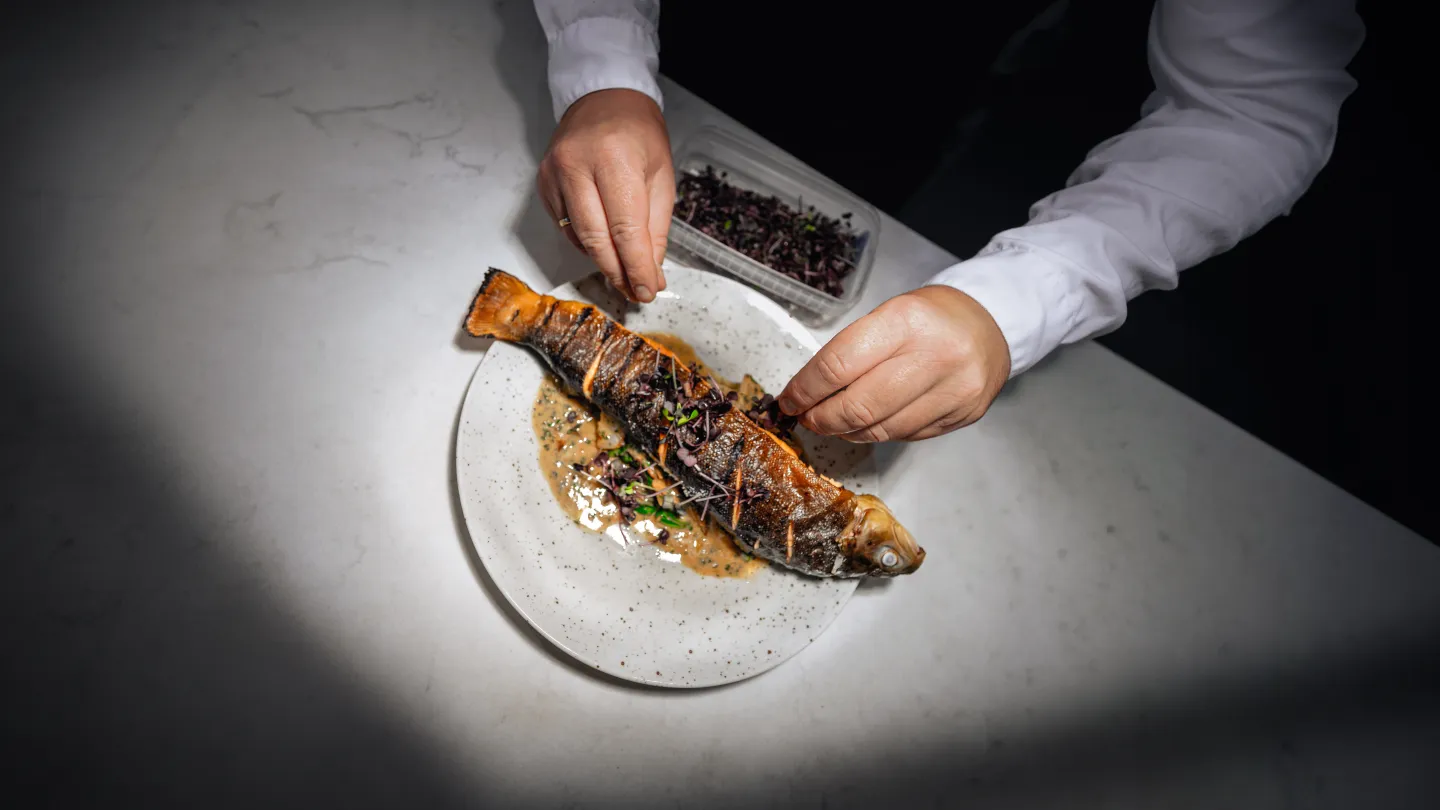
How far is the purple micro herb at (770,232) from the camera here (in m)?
2.08

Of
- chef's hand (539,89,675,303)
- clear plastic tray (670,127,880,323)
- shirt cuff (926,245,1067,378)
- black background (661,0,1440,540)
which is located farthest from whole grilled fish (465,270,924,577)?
black background (661,0,1440,540)

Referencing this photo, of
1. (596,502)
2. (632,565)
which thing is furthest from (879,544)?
(596,502)

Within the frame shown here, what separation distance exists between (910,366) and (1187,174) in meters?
0.76

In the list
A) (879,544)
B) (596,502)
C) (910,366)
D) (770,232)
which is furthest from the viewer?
(770,232)

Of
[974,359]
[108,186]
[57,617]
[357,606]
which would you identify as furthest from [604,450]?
[108,186]

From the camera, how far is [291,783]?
6.11 ft

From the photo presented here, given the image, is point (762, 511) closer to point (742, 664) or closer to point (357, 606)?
point (742, 664)

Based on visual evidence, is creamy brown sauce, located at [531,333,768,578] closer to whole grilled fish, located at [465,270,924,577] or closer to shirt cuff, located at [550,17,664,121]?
whole grilled fish, located at [465,270,924,577]

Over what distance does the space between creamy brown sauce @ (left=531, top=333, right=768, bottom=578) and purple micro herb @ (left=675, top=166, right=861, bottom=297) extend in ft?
2.13

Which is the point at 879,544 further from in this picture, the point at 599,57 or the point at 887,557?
the point at 599,57

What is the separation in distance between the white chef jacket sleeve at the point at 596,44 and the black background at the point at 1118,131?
40 cm

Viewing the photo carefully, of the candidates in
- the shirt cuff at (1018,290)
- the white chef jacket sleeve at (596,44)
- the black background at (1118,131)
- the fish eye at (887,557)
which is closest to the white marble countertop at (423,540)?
the black background at (1118,131)

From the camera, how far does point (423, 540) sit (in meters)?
2.02

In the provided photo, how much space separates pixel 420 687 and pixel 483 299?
1.07 meters
